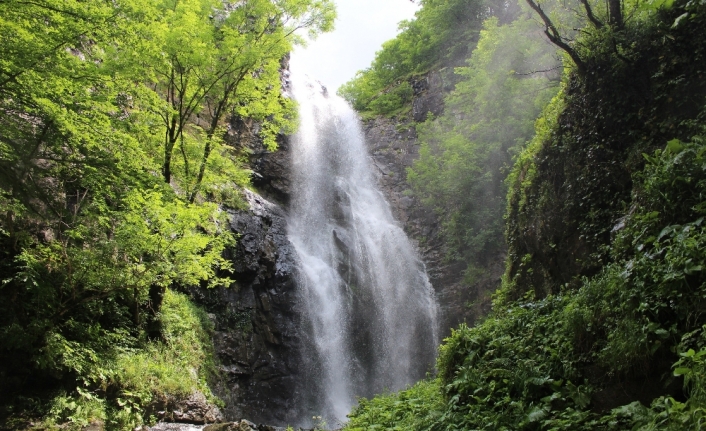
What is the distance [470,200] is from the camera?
2064 cm

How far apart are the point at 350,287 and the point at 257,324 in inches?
171

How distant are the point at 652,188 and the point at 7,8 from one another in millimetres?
9017

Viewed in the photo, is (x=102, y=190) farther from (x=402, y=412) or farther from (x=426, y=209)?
(x=426, y=209)

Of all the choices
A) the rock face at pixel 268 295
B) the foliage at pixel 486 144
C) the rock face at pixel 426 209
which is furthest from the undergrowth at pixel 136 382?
the foliage at pixel 486 144

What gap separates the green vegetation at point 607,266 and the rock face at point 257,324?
6698 millimetres

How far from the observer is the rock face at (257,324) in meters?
14.2

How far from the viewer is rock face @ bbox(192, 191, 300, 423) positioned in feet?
46.6

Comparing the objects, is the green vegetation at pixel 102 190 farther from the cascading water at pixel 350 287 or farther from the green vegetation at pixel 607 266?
the cascading water at pixel 350 287

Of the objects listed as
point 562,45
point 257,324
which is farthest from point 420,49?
point 562,45

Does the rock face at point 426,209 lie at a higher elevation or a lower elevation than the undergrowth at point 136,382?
higher

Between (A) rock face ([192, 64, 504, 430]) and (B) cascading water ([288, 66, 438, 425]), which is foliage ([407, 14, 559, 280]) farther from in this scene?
(B) cascading water ([288, 66, 438, 425])

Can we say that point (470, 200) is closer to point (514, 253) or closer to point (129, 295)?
point (514, 253)

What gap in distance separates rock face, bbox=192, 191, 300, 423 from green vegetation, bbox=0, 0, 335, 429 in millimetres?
2542

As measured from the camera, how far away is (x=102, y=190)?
8359mm
